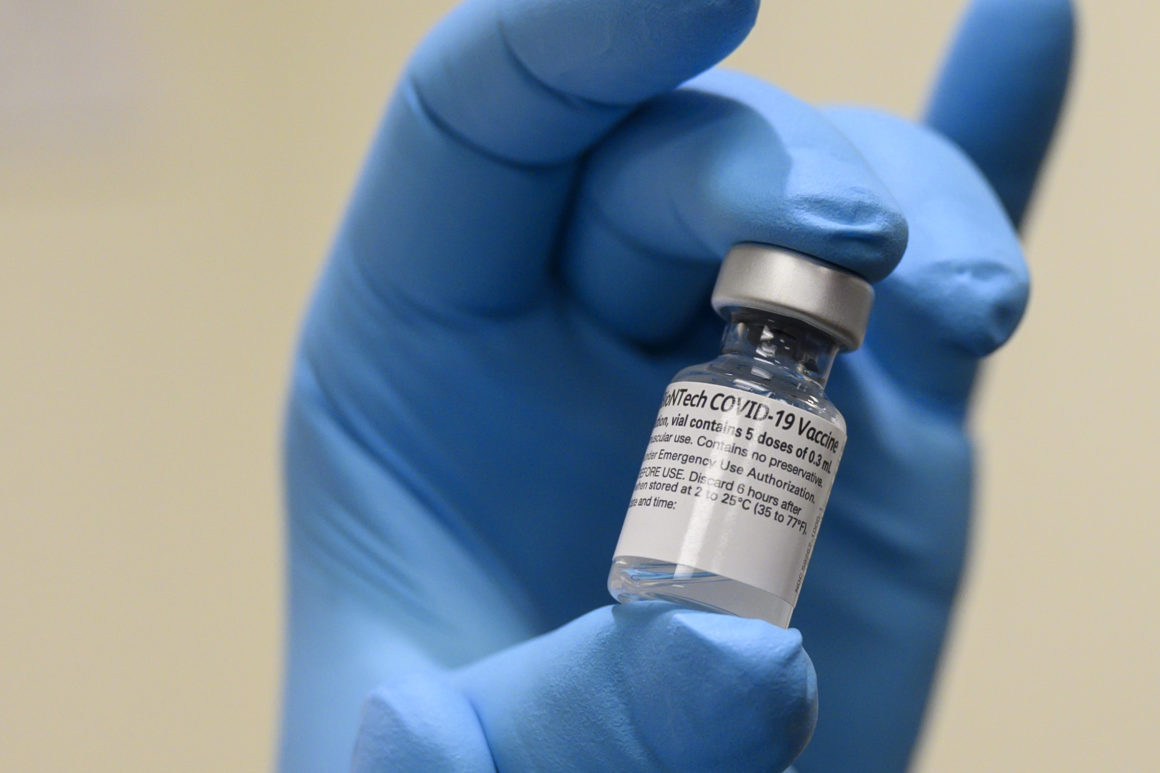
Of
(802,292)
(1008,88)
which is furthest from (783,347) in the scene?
(1008,88)

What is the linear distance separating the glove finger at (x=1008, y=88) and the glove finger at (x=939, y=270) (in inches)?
1.9

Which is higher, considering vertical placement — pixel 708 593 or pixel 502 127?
pixel 502 127

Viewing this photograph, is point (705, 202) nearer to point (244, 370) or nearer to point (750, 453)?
point (750, 453)

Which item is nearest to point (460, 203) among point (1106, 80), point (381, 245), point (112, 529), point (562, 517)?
→ point (381, 245)

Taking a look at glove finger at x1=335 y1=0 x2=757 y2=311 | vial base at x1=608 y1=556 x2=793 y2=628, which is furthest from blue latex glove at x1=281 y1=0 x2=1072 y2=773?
vial base at x1=608 y1=556 x2=793 y2=628

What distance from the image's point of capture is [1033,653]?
0.99 m

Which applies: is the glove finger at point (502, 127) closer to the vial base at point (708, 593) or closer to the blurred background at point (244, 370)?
the vial base at point (708, 593)

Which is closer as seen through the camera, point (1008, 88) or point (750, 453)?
point (750, 453)

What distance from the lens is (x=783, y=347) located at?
46 centimetres

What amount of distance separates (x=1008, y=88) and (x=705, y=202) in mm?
328

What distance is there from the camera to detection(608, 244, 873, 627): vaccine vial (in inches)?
16.3

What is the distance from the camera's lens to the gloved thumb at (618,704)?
0.41m

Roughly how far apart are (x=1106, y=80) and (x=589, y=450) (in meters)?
0.64

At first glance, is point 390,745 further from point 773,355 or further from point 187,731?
point 187,731
